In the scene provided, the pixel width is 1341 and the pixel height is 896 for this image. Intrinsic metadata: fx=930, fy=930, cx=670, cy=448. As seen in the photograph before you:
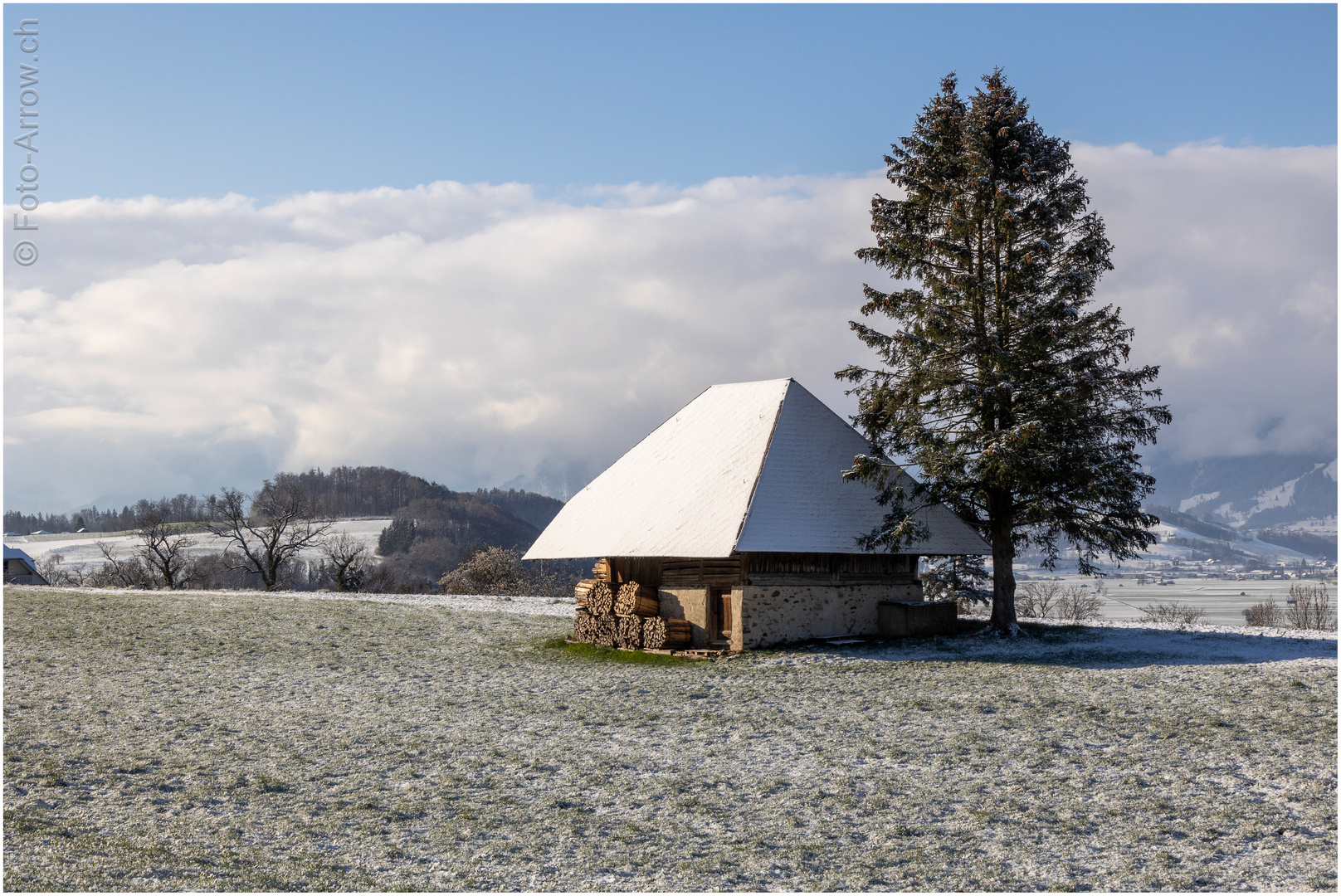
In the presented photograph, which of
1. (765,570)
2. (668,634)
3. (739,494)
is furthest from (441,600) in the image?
(765,570)

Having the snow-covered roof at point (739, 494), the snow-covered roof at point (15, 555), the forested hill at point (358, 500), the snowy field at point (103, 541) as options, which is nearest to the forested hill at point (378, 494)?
the forested hill at point (358, 500)

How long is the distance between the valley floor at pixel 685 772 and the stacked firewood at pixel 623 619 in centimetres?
180

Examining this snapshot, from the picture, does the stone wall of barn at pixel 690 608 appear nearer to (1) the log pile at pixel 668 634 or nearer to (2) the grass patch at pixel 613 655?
(1) the log pile at pixel 668 634

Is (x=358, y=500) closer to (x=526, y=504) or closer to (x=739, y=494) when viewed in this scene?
(x=526, y=504)

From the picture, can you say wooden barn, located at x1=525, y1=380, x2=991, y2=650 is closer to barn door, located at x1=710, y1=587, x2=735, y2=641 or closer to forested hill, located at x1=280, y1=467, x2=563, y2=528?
barn door, located at x1=710, y1=587, x2=735, y2=641

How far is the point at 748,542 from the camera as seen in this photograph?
1994 centimetres

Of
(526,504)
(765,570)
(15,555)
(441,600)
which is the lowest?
(441,600)

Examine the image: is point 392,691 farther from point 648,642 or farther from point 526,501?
point 526,501

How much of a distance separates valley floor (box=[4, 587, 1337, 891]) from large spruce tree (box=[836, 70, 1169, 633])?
3.60 metres

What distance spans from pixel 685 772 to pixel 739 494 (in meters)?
10.9

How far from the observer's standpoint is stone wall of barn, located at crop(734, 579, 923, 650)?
2064 centimetres

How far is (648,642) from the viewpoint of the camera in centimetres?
2169

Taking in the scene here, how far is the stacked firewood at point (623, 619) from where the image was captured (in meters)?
21.4

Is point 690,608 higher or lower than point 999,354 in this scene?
lower
